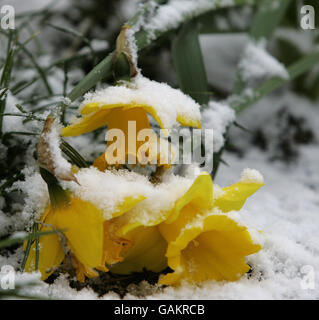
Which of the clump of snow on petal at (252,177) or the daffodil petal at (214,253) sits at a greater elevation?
the clump of snow on petal at (252,177)

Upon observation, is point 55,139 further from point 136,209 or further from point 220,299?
point 220,299

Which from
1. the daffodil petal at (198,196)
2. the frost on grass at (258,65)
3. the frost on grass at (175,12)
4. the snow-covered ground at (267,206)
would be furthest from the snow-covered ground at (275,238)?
the frost on grass at (175,12)

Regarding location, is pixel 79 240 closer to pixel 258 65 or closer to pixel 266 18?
pixel 258 65

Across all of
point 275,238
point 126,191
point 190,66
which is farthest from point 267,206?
point 126,191

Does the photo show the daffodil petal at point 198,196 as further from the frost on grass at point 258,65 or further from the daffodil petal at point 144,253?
the frost on grass at point 258,65

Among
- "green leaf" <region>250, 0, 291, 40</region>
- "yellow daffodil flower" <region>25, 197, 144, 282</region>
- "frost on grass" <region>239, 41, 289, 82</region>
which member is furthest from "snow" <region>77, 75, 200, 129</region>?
"green leaf" <region>250, 0, 291, 40</region>
